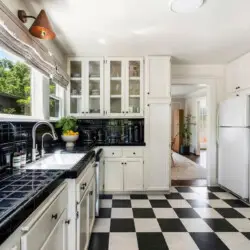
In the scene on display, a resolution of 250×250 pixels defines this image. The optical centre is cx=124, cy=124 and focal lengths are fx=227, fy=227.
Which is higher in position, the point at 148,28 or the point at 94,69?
the point at 148,28

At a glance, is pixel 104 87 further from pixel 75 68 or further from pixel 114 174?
pixel 114 174

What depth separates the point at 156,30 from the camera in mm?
2635

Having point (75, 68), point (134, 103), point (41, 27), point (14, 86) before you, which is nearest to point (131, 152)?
point (134, 103)

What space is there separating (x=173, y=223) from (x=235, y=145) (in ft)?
5.41

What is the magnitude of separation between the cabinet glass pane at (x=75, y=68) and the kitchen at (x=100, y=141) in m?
0.02

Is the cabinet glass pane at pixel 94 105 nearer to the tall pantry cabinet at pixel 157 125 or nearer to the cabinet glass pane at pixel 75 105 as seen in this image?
the cabinet glass pane at pixel 75 105

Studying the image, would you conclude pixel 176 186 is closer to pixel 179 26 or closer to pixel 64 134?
pixel 64 134

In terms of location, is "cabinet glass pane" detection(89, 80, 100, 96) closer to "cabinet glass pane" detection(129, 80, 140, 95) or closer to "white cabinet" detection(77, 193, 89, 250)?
"cabinet glass pane" detection(129, 80, 140, 95)

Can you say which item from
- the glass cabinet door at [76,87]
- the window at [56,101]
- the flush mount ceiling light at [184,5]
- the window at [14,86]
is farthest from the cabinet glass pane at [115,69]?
the flush mount ceiling light at [184,5]

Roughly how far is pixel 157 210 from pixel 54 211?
2085 mm

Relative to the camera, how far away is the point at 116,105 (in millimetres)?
3834

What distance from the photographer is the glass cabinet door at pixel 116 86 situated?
12.4 ft

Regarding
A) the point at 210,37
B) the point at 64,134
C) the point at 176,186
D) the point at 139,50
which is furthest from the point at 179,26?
the point at 176,186

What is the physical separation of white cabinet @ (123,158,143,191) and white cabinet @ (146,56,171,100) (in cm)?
110
